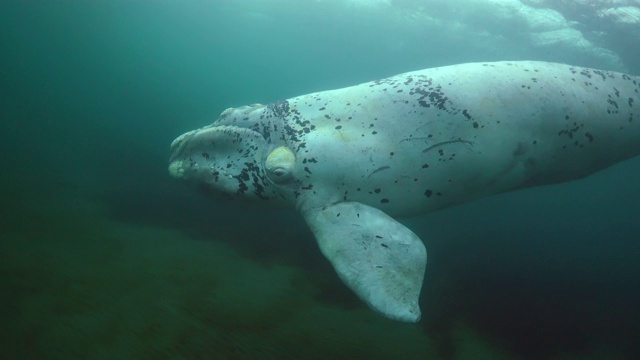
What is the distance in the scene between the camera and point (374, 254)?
10.8 ft

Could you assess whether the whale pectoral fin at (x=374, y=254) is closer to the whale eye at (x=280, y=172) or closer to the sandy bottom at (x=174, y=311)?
the whale eye at (x=280, y=172)

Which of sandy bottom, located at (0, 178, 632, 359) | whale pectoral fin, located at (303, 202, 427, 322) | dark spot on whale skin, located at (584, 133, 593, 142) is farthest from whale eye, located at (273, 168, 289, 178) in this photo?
dark spot on whale skin, located at (584, 133, 593, 142)

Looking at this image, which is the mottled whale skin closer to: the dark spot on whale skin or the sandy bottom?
the dark spot on whale skin

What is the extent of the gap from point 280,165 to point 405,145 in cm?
141

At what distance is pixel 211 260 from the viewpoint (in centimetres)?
587

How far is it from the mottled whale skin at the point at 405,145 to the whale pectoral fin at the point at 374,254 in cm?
2

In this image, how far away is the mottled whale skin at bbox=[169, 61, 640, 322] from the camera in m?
3.87

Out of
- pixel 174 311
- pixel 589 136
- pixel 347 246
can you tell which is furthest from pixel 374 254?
pixel 589 136

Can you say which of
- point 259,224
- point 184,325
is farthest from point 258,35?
point 184,325

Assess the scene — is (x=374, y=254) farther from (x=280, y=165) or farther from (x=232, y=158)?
(x=232, y=158)

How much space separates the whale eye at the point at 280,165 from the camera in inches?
155

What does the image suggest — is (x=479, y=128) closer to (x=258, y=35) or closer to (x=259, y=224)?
(x=259, y=224)

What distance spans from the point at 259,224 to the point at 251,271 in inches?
75.4

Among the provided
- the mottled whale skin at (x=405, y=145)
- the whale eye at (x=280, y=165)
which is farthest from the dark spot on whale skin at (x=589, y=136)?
the whale eye at (x=280, y=165)
